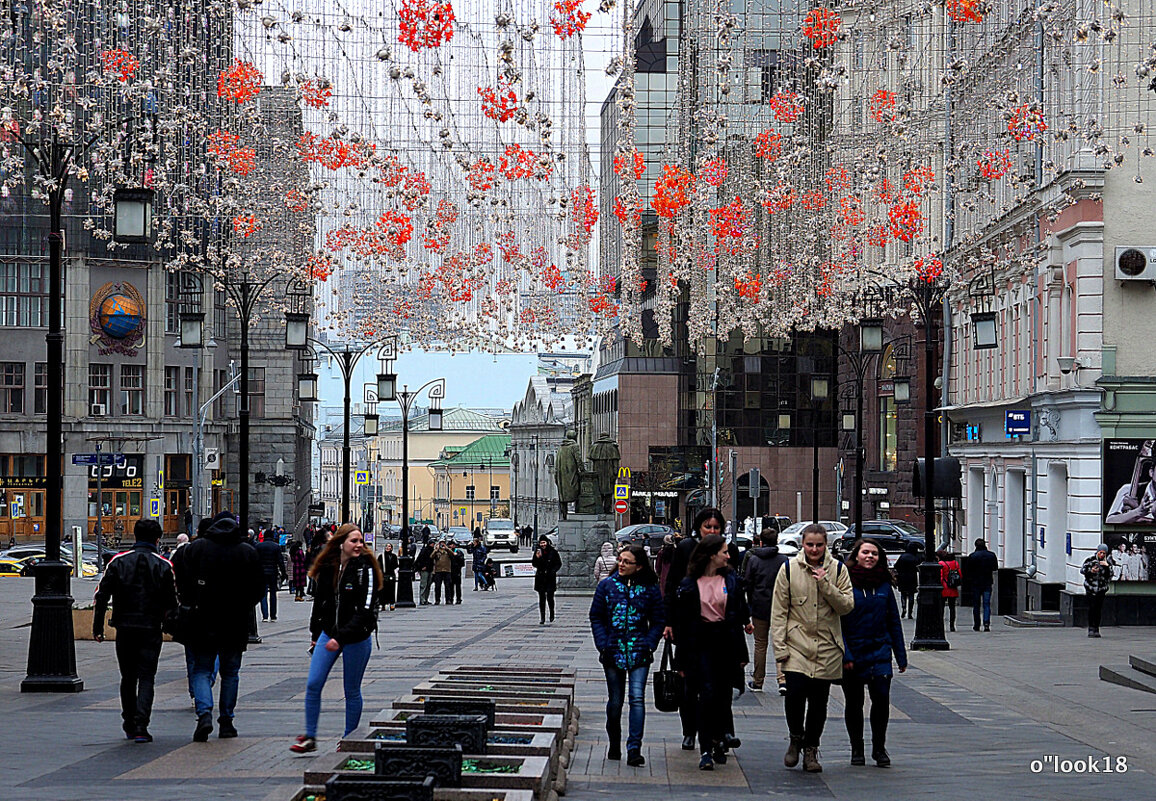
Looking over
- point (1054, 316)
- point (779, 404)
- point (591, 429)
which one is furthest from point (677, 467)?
point (1054, 316)

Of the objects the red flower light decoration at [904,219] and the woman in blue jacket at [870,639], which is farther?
the red flower light decoration at [904,219]

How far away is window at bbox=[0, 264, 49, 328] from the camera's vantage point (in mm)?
70250

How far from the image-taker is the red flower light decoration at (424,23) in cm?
2175

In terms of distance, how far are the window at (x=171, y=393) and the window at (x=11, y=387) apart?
21.7 ft

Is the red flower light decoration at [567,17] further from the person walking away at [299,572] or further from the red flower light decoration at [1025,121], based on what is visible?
the person walking away at [299,572]

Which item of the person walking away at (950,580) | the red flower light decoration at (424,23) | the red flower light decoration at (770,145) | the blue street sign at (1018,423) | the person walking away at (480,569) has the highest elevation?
the red flower light decoration at (770,145)

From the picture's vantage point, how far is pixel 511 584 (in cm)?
5912

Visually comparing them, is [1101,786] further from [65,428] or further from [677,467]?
[677,467]

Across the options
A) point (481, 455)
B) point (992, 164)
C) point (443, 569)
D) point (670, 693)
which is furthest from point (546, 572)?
point (481, 455)

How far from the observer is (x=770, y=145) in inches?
A: 1425

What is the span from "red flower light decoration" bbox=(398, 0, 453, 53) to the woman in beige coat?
11.9 meters

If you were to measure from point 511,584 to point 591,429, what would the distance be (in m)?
48.4

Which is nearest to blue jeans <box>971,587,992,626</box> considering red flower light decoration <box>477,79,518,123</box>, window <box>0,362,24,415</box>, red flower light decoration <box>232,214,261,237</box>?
red flower light decoration <box>477,79,518,123</box>

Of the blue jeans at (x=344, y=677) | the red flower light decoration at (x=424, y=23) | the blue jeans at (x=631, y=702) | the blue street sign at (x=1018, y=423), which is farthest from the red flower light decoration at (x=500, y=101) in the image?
the blue street sign at (x=1018, y=423)
